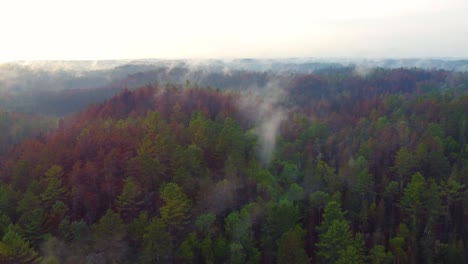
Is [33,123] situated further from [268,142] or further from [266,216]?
[266,216]

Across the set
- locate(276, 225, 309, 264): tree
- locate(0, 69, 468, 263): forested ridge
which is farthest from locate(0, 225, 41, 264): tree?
locate(276, 225, 309, 264): tree

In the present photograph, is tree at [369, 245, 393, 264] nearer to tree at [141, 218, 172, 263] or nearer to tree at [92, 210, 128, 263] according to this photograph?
tree at [141, 218, 172, 263]

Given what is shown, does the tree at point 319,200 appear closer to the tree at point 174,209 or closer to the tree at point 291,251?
the tree at point 291,251

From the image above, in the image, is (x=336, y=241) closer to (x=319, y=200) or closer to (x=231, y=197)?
(x=319, y=200)

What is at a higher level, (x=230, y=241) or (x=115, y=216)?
(x=115, y=216)

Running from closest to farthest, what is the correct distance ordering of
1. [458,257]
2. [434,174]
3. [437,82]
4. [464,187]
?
[458,257]
[464,187]
[434,174]
[437,82]

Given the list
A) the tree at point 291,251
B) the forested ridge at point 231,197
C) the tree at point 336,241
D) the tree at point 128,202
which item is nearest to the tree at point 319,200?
the forested ridge at point 231,197

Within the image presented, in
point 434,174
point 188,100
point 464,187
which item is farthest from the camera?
point 188,100

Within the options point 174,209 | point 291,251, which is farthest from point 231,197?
point 291,251

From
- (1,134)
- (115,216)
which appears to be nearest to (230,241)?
(115,216)
